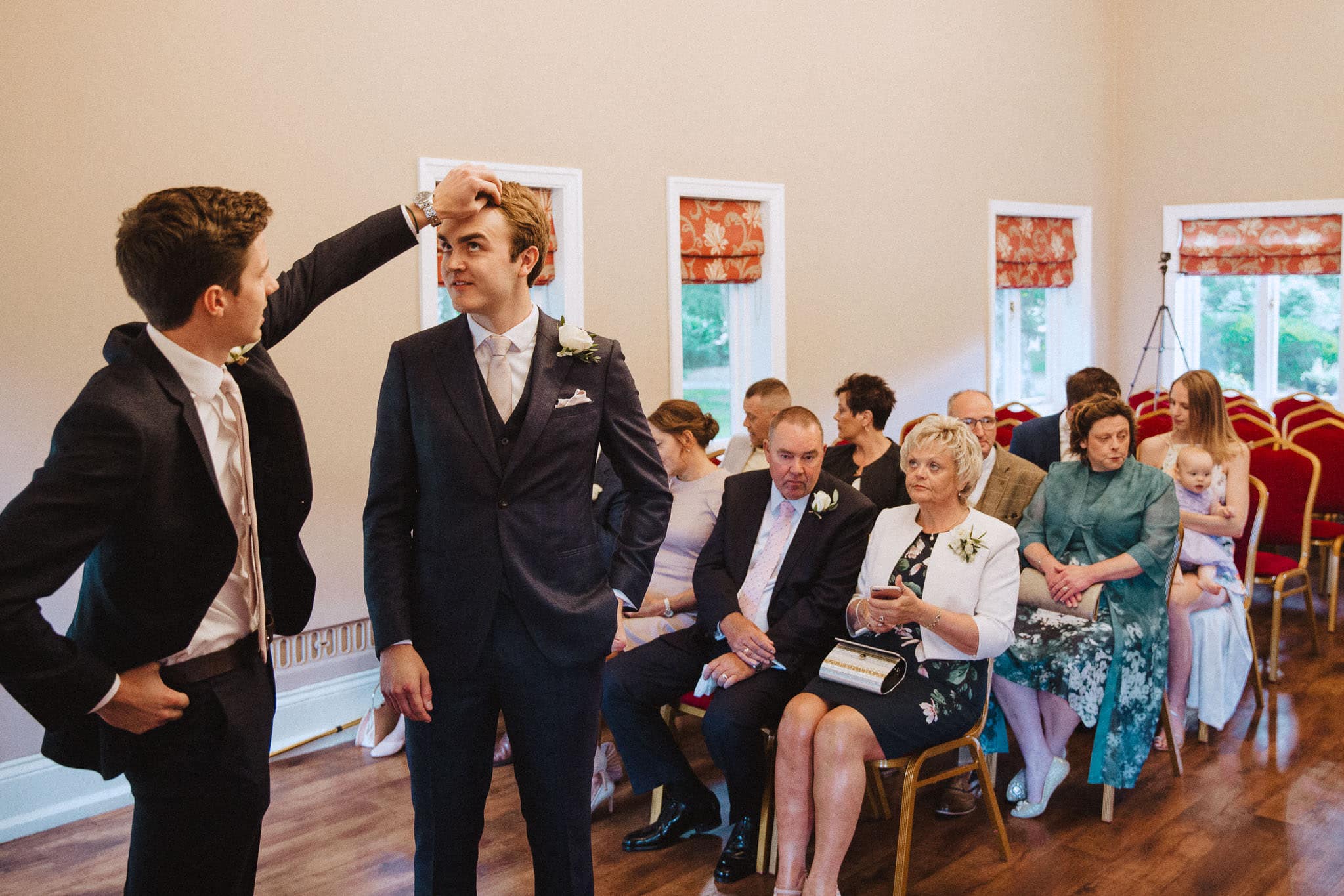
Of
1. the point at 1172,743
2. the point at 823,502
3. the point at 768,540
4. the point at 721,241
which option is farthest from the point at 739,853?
the point at 721,241

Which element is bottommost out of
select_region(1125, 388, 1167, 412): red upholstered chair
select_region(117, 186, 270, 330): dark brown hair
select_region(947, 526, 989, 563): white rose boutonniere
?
select_region(947, 526, 989, 563): white rose boutonniere

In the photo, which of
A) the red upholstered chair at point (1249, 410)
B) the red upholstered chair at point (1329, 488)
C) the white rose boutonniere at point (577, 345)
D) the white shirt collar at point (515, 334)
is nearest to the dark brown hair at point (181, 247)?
the white shirt collar at point (515, 334)

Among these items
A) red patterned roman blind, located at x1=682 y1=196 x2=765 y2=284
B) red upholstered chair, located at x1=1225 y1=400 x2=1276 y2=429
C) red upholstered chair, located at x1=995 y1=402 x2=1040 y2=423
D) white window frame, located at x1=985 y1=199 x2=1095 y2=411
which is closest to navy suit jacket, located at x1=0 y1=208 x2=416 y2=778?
red patterned roman blind, located at x1=682 y1=196 x2=765 y2=284

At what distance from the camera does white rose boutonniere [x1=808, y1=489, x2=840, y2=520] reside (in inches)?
133

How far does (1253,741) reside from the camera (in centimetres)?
412

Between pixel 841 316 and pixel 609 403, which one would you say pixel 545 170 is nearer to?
pixel 841 316

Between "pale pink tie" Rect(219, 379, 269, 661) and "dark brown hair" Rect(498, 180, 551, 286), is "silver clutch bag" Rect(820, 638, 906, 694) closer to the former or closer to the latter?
"dark brown hair" Rect(498, 180, 551, 286)

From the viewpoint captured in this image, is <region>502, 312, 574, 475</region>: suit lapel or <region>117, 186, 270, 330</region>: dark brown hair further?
<region>502, 312, 574, 475</region>: suit lapel

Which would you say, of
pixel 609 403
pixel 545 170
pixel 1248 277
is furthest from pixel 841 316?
pixel 609 403

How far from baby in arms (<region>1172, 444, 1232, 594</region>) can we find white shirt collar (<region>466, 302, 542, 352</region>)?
3.05 m

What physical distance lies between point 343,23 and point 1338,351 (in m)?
7.14

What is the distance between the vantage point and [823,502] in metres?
3.38

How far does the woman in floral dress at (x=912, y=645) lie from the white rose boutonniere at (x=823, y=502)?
156 mm

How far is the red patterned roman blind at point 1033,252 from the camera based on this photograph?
309 inches
